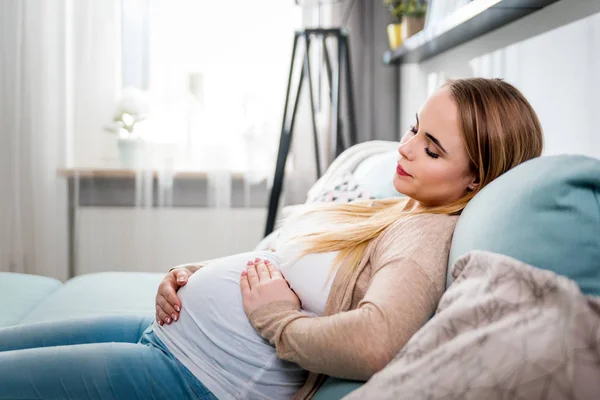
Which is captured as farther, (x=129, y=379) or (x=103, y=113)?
(x=103, y=113)

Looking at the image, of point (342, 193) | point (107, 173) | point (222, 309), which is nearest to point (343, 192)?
point (342, 193)

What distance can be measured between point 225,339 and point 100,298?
0.82 m

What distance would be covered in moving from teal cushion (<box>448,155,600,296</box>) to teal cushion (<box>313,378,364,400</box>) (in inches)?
10.1

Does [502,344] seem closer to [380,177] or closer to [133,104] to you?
[380,177]

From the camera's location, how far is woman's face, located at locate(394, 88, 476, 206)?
41.6 inches

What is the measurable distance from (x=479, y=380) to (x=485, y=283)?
13 centimetres

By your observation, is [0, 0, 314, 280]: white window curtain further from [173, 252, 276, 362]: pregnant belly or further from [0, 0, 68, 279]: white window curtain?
[173, 252, 276, 362]: pregnant belly

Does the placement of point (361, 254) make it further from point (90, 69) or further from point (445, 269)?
point (90, 69)

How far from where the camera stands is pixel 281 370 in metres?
1.04

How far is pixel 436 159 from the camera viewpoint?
3.54 ft

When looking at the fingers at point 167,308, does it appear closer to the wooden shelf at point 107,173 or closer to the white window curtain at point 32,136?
the wooden shelf at point 107,173

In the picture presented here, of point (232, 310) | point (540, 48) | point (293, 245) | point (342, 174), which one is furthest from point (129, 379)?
point (540, 48)

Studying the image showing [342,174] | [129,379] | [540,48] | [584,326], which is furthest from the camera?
[342,174]

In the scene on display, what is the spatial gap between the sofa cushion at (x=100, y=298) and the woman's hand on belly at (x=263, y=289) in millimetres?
558
